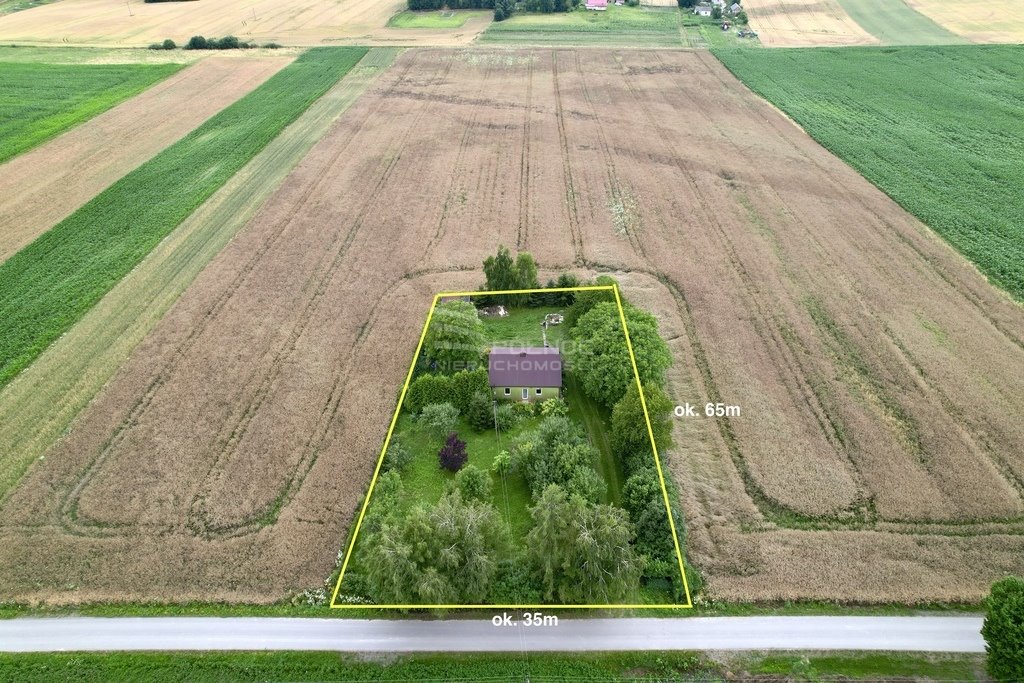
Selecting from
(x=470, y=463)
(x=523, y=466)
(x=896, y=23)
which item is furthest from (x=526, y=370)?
(x=896, y=23)

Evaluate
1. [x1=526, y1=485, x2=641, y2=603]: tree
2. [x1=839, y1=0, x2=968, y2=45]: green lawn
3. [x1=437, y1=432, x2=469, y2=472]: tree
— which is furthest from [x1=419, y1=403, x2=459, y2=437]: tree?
[x1=839, y1=0, x2=968, y2=45]: green lawn

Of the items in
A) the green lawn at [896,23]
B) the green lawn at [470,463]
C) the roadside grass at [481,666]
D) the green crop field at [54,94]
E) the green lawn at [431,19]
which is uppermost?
the green lawn at [431,19]

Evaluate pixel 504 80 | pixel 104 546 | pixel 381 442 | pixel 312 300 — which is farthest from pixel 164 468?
pixel 504 80

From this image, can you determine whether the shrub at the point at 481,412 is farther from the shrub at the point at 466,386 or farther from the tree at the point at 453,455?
the tree at the point at 453,455

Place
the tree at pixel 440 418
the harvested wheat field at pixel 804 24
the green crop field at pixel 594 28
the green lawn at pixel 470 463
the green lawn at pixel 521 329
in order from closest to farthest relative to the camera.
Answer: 1. the green lawn at pixel 470 463
2. the tree at pixel 440 418
3. the green lawn at pixel 521 329
4. the harvested wheat field at pixel 804 24
5. the green crop field at pixel 594 28

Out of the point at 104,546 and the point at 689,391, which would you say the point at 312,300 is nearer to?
the point at 104,546

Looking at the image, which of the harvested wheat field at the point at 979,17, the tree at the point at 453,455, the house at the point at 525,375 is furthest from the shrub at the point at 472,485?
the harvested wheat field at the point at 979,17

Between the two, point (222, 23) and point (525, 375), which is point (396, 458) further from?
point (222, 23)
